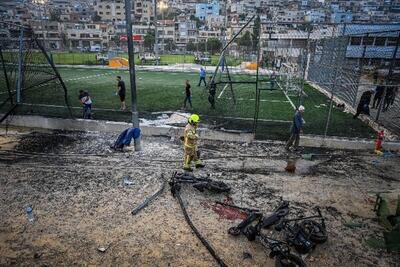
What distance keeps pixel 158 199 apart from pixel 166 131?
498cm

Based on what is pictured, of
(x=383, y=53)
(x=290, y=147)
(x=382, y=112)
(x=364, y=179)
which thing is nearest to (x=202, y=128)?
(x=290, y=147)

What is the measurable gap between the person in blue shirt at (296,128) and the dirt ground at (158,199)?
0.48 metres

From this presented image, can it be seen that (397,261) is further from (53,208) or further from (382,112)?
(382,112)

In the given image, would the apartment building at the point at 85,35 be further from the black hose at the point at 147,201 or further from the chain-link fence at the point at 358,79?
the black hose at the point at 147,201

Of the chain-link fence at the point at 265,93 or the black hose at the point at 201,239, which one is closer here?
the black hose at the point at 201,239

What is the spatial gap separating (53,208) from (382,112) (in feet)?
52.6

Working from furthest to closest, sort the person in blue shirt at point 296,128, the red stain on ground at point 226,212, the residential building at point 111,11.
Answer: the residential building at point 111,11
the person in blue shirt at point 296,128
the red stain on ground at point 226,212

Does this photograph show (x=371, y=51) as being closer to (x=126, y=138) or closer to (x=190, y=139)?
(x=190, y=139)

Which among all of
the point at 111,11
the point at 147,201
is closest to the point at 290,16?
the point at 111,11

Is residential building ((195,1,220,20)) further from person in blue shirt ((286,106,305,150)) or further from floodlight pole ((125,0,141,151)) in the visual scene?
floodlight pole ((125,0,141,151))

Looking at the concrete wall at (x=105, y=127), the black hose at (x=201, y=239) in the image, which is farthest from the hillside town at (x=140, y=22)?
the black hose at (x=201, y=239)

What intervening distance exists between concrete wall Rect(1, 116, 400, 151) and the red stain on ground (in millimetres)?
4741

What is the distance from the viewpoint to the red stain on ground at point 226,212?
6668 millimetres

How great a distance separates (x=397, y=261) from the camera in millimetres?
5453
